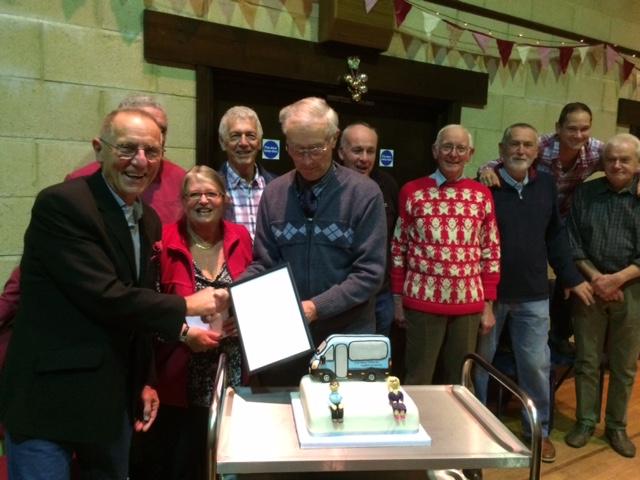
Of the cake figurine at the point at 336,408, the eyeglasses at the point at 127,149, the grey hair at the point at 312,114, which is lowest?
the cake figurine at the point at 336,408

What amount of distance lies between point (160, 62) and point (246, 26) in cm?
48

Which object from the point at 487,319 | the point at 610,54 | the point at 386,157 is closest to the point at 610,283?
the point at 487,319

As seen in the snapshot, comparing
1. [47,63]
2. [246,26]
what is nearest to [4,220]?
A: [47,63]

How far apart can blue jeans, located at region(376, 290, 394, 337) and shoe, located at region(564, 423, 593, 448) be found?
1195 mm

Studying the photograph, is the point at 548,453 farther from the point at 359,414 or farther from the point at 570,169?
the point at 359,414

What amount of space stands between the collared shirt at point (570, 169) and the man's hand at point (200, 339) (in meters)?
2.08

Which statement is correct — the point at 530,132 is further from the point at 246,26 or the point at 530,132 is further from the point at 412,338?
the point at 246,26

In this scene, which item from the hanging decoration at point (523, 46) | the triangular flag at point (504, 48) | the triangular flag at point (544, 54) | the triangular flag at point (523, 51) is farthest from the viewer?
the triangular flag at point (544, 54)

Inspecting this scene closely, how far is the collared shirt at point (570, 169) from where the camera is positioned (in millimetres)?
2896

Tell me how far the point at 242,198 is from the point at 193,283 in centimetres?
52

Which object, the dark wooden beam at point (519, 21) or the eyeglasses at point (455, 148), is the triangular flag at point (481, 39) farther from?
the eyeglasses at point (455, 148)

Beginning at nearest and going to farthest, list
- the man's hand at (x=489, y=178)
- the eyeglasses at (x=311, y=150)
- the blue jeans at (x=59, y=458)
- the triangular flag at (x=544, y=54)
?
the blue jeans at (x=59, y=458) → the eyeglasses at (x=311, y=150) → the man's hand at (x=489, y=178) → the triangular flag at (x=544, y=54)

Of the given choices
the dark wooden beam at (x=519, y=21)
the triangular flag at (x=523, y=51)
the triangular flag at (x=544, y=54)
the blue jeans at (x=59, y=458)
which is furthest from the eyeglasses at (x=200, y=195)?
the triangular flag at (x=544, y=54)

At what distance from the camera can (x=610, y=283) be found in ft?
8.53
